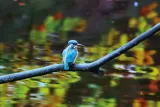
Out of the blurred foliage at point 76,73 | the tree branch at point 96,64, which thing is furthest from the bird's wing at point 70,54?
the blurred foliage at point 76,73

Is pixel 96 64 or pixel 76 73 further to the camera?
pixel 76 73

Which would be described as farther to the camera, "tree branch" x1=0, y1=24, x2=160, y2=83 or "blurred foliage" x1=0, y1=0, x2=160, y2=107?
"blurred foliage" x1=0, y1=0, x2=160, y2=107

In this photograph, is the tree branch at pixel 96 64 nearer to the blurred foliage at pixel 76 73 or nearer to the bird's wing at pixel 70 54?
the bird's wing at pixel 70 54

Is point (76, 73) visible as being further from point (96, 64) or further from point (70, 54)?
point (96, 64)

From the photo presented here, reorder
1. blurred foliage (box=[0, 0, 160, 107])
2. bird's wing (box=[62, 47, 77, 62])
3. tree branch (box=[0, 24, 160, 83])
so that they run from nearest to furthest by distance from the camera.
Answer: tree branch (box=[0, 24, 160, 83]), bird's wing (box=[62, 47, 77, 62]), blurred foliage (box=[0, 0, 160, 107])

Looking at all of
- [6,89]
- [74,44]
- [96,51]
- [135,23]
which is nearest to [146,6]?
[135,23]

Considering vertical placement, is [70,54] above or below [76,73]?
above

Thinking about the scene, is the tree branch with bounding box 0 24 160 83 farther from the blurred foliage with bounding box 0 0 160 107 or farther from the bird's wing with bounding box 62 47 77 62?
the blurred foliage with bounding box 0 0 160 107

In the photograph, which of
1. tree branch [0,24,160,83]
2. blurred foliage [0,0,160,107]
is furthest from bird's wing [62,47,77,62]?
blurred foliage [0,0,160,107]

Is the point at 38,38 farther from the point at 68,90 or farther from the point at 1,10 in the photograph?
the point at 68,90

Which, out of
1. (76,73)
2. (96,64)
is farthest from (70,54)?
(76,73)

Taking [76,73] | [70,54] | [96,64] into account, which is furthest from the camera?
[76,73]

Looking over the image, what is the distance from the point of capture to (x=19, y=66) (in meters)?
2.27

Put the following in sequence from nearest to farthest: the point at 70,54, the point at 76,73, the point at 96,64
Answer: the point at 96,64 < the point at 70,54 < the point at 76,73
